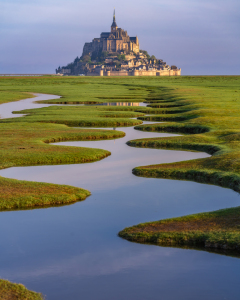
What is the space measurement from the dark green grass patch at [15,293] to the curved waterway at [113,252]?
255 millimetres

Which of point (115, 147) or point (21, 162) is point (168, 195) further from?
point (115, 147)

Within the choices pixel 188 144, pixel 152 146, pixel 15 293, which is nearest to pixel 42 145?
pixel 152 146

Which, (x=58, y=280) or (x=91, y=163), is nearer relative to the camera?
(x=58, y=280)

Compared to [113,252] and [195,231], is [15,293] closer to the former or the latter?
[113,252]

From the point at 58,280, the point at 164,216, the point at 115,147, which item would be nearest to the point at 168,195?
the point at 164,216

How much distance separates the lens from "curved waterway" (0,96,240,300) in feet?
27.3

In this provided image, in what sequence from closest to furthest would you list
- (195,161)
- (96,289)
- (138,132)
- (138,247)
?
(96,289) → (138,247) → (195,161) → (138,132)

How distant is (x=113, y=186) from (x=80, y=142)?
32.6ft

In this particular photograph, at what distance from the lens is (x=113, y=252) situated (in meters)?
9.91

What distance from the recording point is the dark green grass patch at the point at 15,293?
780 centimetres

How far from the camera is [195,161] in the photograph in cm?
1833

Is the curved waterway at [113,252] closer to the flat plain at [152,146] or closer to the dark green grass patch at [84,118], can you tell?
the flat plain at [152,146]

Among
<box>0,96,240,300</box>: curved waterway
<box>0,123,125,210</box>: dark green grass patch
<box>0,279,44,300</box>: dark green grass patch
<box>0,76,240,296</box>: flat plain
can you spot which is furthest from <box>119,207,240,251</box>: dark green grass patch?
<box>0,123,125,210</box>: dark green grass patch

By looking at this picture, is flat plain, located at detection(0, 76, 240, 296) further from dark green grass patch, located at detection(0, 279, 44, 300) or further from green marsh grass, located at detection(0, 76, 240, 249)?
dark green grass patch, located at detection(0, 279, 44, 300)
